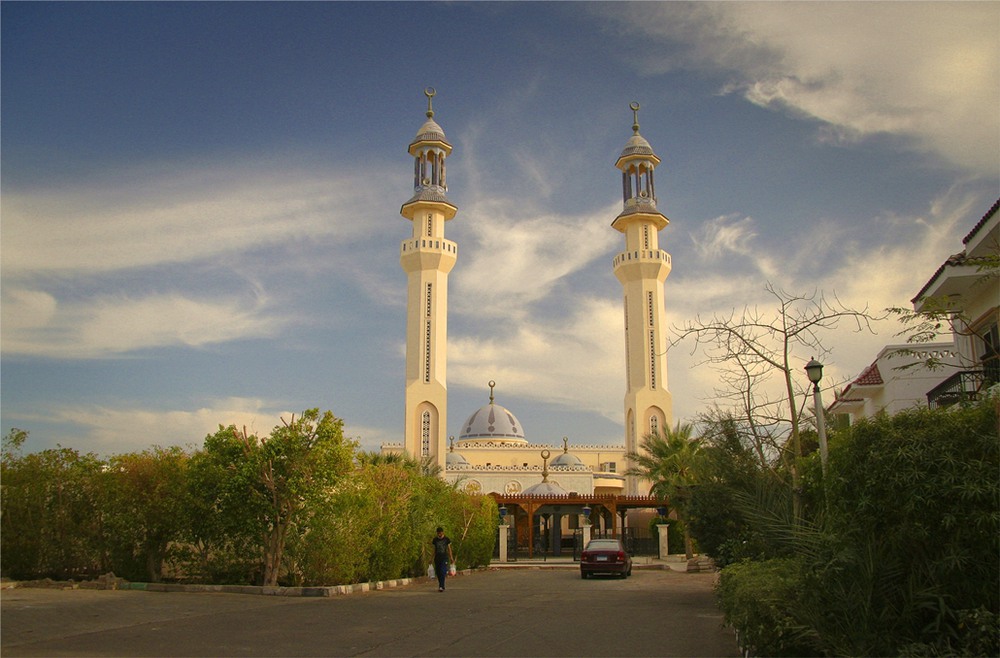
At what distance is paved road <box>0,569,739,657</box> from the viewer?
9211 mm

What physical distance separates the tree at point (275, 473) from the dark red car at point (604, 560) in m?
9.93

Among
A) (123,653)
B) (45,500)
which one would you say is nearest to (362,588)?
(45,500)

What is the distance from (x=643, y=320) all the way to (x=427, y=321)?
14.4 m

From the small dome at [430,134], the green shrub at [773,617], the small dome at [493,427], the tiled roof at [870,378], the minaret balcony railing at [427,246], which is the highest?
the small dome at [430,134]

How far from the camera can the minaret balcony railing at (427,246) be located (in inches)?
2088

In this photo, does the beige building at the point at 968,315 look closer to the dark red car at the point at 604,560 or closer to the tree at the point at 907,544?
the tree at the point at 907,544

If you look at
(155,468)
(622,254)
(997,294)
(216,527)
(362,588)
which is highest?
(622,254)

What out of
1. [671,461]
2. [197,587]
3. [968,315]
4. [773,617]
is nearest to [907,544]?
[773,617]

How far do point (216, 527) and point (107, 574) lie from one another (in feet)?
9.25

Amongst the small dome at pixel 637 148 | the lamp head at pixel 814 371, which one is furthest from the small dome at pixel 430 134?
the lamp head at pixel 814 371

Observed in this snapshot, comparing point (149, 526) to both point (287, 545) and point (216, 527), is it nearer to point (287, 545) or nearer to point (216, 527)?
point (216, 527)

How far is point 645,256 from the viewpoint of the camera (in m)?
56.2

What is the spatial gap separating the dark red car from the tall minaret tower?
94.7 ft

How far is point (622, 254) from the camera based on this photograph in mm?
57344
